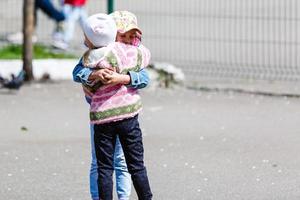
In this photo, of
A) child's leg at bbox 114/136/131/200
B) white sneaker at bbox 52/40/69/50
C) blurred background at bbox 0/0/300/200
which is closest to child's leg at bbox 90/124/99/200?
child's leg at bbox 114/136/131/200

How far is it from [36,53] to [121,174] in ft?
24.3

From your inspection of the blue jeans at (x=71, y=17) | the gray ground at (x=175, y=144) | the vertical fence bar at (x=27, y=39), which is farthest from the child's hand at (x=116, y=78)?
the blue jeans at (x=71, y=17)

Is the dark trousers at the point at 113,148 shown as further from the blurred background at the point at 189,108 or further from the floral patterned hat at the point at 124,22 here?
the blurred background at the point at 189,108

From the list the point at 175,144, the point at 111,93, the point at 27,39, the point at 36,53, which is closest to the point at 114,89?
the point at 111,93

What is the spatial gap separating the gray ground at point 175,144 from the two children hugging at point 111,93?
85 centimetres

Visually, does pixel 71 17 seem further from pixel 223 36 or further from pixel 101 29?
pixel 101 29

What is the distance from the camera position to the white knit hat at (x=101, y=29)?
20.7ft

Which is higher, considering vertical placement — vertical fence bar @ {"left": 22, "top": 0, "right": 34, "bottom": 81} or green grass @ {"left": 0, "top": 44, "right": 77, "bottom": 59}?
vertical fence bar @ {"left": 22, "top": 0, "right": 34, "bottom": 81}

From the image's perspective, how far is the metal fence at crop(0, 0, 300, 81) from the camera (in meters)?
13.2

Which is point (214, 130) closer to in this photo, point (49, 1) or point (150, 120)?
point (150, 120)

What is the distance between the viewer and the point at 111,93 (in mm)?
6402

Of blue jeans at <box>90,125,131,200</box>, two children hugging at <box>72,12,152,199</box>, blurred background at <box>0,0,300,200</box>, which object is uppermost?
two children hugging at <box>72,12,152,199</box>

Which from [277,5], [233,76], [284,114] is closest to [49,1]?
[277,5]

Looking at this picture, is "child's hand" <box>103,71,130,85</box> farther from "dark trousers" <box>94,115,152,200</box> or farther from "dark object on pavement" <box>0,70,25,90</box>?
"dark object on pavement" <box>0,70,25,90</box>
